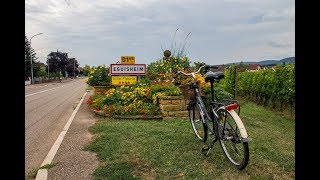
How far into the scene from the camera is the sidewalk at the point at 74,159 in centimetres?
472

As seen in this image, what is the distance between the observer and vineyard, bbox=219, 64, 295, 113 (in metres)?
13.2

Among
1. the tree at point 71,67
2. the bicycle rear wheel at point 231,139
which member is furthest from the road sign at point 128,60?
the tree at point 71,67

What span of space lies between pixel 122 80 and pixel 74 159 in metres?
8.33

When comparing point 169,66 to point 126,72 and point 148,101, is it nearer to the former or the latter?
point 126,72

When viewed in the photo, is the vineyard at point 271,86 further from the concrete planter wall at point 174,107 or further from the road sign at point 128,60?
the road sign at point 128,60

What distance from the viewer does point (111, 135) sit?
23.3 ft

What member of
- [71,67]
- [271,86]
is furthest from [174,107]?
[71,67]

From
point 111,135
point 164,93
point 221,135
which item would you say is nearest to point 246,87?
point 164,93

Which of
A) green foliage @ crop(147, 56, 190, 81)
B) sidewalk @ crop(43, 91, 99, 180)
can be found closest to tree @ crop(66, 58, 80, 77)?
green foliage @ crop(147, 56, 190, 81)

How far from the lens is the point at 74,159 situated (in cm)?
551

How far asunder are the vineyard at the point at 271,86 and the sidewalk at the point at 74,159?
26.1 feet

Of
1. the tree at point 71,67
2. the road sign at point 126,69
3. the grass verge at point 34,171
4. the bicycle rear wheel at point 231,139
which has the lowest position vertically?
the grass verge at point 34,171

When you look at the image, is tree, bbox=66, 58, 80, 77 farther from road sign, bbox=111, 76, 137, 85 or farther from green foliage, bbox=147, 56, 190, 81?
road sign, bbox=111, 76, 137, 85
